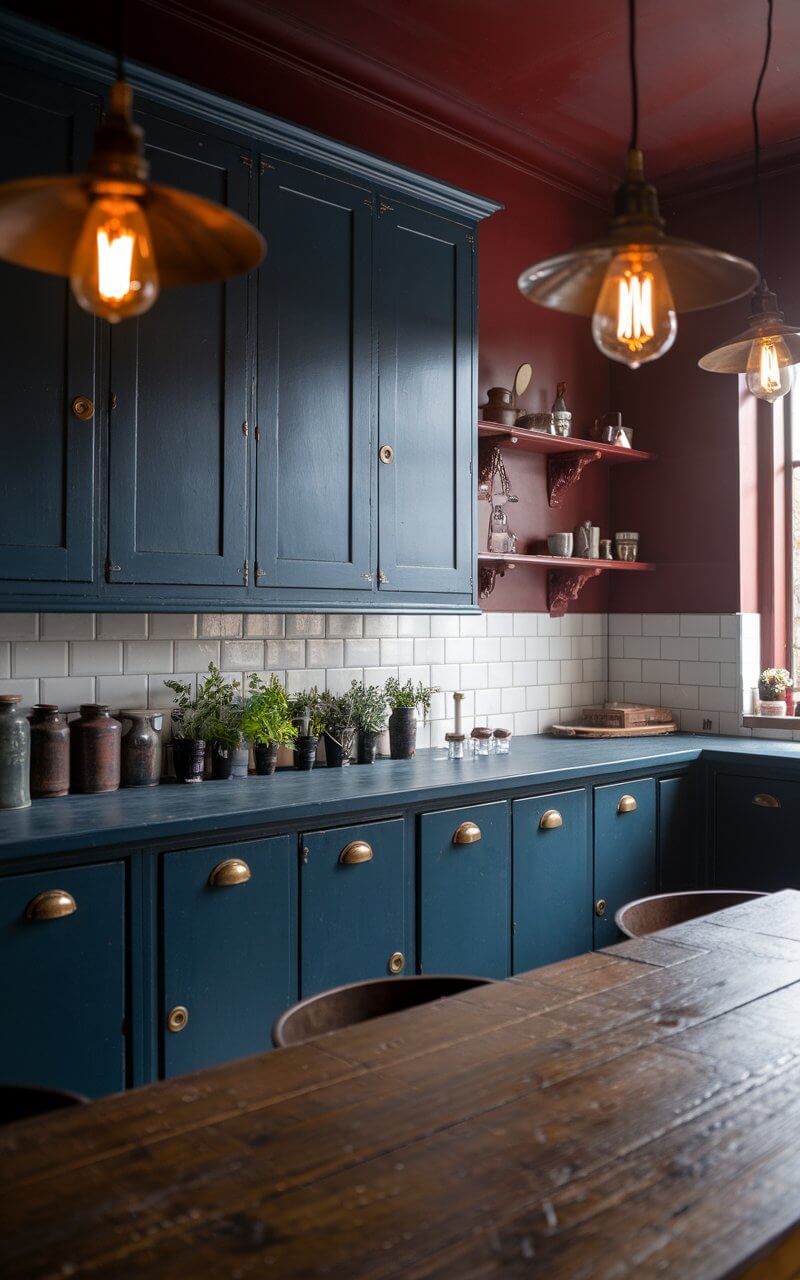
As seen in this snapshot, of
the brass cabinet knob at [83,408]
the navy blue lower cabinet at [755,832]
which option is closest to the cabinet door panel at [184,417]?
the brass cabinet knob at [83,408]

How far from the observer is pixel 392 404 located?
3.89 metres

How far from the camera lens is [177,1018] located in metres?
2.83

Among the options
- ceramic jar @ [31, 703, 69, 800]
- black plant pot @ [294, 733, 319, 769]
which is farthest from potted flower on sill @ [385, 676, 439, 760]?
ceramic jar @ [31, 703, 69, 800]

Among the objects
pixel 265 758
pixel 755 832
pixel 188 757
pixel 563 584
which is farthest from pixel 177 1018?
pixel 563 584

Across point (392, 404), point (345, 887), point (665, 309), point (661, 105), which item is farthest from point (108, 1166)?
point (661, 105)

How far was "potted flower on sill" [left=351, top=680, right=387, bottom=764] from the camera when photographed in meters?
4.06

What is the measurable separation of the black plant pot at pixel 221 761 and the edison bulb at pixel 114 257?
2309mm

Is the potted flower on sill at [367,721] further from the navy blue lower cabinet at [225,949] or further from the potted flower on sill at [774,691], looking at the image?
the potted flower on sill at [774,691]

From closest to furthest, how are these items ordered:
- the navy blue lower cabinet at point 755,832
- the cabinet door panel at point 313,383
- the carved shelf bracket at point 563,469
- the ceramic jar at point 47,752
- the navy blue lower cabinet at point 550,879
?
the ceramic jar at point 47,752 < the cabinet door panel at point 313,383 < the navy blue lower cabinet at point 550,879 < the navy blue lower cabinet at point 755,832 < the carved shelf bracket at point 563,469

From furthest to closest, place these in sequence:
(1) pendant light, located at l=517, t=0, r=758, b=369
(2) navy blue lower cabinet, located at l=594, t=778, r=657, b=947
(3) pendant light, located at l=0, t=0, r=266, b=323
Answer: (2) navy blue lower cabinet, located at l=594, t=778, r=657, b=947 → (1) pendant light, located at l=517, t=0, r=758, b=369 → (3) pendant light, located at l=0, t=0, r=266, b=323

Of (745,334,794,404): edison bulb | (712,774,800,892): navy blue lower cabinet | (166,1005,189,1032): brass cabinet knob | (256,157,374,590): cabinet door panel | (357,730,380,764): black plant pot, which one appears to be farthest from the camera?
(712,774,800,892): navy blue lower cabinet

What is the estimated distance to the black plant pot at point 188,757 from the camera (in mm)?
3512

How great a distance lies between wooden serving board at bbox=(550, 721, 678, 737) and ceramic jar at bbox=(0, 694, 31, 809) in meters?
2.74

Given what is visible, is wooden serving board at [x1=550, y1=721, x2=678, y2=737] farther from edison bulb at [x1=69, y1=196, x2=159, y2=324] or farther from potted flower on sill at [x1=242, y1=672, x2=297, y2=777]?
edison bulb at [x1=69, y1=196, x2=159, y2=324]
